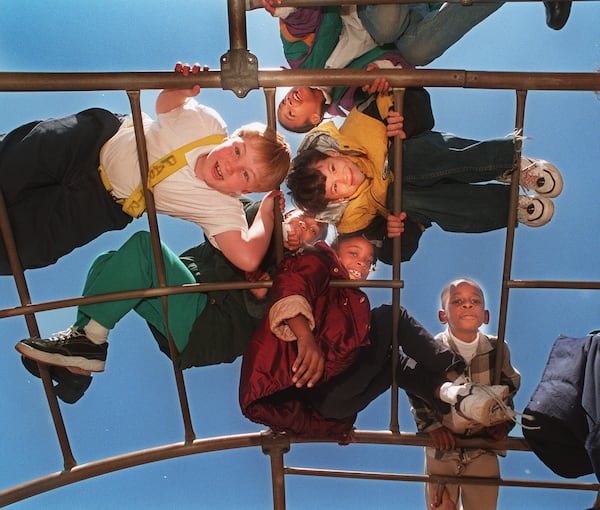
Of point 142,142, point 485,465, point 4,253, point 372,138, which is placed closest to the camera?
point 142,142

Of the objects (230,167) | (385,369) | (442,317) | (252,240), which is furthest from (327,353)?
(442,317)

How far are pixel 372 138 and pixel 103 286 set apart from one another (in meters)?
0.93

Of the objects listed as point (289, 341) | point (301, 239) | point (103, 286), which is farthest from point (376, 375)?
point (103, 286)

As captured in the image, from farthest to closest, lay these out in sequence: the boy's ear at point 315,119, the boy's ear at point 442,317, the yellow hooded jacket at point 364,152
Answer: the boy's ear at point 442,317 → the boy's ear at point 315,119 → the yellow hooded jacket at point 364,152

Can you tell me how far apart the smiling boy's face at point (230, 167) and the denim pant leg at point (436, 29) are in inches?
24.9

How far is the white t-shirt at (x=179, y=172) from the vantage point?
2189 mm

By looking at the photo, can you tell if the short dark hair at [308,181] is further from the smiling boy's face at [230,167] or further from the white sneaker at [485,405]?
the white sneaker at [485,405]

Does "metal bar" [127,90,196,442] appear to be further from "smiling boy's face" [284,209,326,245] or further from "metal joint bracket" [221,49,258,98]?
"smiling boy's face" [284,209,326,245]

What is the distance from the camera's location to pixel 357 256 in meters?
2.54

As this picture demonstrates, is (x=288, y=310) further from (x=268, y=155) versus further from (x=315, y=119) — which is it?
(x=315, y=119)

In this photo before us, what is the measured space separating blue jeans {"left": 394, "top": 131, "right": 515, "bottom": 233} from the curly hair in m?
0.35

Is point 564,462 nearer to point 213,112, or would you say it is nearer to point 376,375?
point 376,375

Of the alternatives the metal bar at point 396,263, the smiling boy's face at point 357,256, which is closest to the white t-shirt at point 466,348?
the metal bar at point 396,263

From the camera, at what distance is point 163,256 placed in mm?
2264
